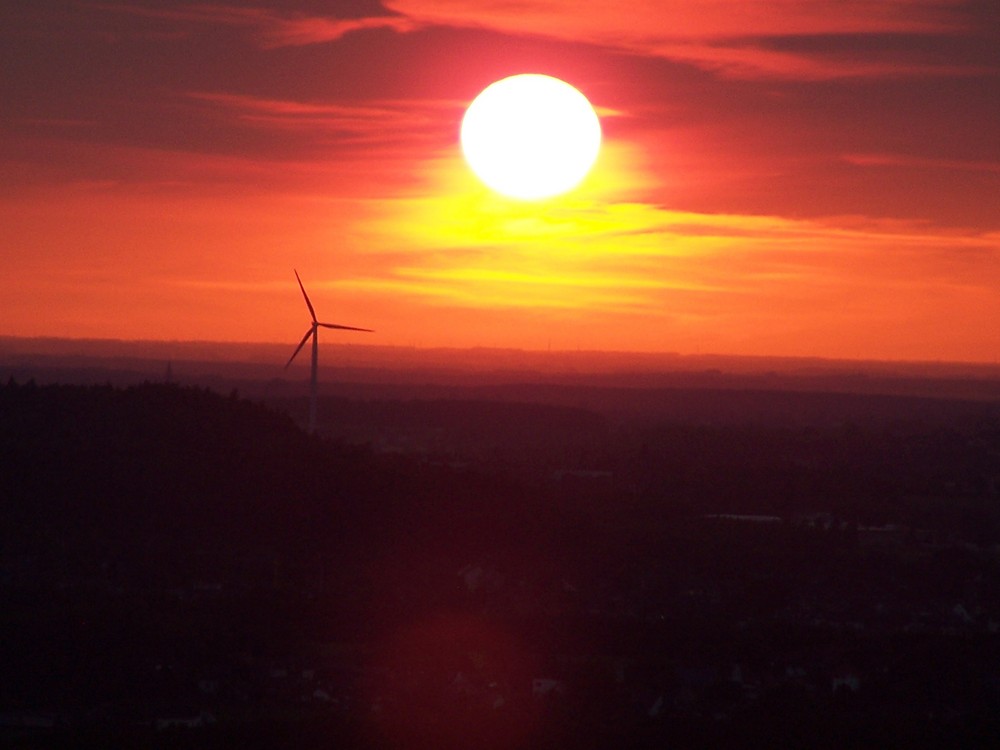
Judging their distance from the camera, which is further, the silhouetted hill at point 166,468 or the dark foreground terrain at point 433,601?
the silhouetted hill at point 166,468

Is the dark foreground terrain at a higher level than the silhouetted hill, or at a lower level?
lower

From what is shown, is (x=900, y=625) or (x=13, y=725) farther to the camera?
(x=900, y=625)

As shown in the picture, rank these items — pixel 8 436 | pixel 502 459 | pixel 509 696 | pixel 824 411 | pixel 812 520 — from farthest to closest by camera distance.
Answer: pixel 824 411, pixel 502 459, pixel 812 520, pixel 8 436, pixel 509 696

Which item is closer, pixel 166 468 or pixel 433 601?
pixel 433 601

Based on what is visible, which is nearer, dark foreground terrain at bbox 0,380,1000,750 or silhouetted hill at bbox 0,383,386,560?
dark foreground terrain at bbox 0,380,1000,750

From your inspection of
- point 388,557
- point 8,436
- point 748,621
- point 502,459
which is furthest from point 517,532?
point 502,459

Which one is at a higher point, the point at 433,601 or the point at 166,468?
the point at 166,468

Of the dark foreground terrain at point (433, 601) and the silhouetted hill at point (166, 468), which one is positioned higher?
the silhouetted hill at point (166, 468)

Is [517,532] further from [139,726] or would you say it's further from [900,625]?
[139,726]
